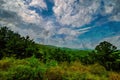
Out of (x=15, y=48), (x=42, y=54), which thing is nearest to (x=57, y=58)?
(x=42, y=54)

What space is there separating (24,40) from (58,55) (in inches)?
272

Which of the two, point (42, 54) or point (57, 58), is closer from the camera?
point (42, 54)

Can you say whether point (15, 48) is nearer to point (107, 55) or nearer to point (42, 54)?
point (42, 54)

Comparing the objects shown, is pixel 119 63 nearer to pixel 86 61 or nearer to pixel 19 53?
pixel 86 61

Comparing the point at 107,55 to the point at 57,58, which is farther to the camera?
the point at 57,58

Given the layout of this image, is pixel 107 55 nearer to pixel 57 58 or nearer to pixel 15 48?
pixel 57 58

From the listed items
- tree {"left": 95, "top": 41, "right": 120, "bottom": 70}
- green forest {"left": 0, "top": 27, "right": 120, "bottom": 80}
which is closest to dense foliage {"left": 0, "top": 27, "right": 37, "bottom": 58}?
green forest {"left": 0, "top": 27, "right": 120, "bottom": 80}

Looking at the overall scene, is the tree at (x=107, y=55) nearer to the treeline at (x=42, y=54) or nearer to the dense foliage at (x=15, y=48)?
the treeline at (x=42, y=54)

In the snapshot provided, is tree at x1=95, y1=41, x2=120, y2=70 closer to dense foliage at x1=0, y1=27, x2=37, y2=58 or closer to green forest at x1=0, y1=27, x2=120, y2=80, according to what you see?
green forest at x1=0, y1=27, x2=120, y2=80

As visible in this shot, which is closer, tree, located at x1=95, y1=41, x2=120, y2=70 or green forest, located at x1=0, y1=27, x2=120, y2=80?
green forest, located at x1=0, y1=27, x2=120, y2=80

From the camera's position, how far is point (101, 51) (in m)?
47.9

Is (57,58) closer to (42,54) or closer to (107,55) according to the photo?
(42,54)

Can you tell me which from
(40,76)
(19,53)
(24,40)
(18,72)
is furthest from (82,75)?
(24,40)

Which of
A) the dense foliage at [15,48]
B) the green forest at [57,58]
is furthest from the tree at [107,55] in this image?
the dense foliage at [15,48]
